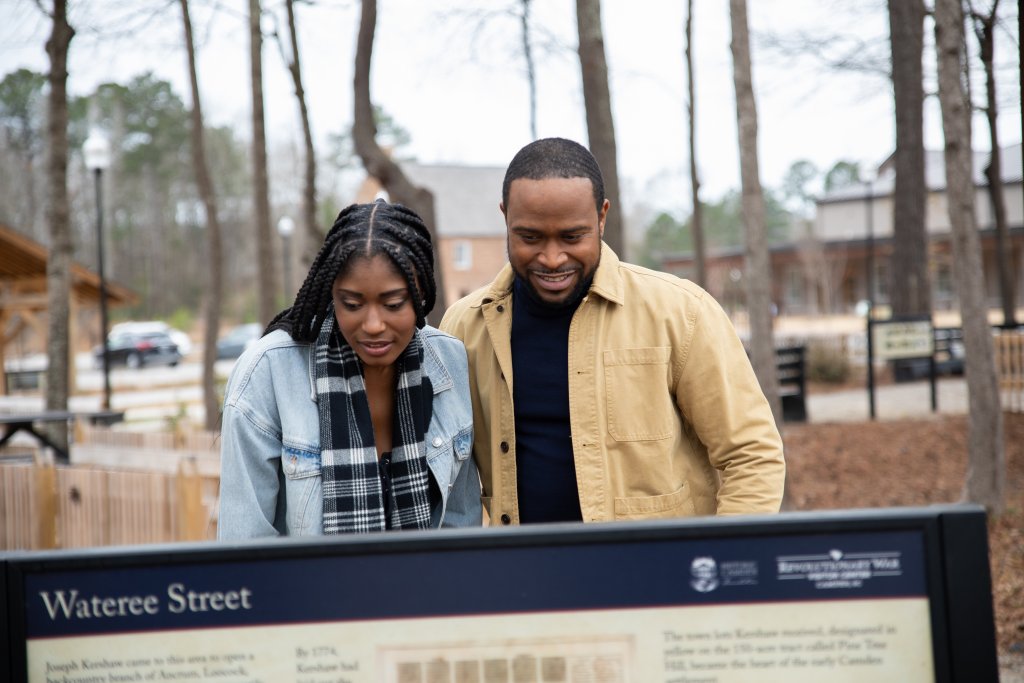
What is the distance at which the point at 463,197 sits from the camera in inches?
2133

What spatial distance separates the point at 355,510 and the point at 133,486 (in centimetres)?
492

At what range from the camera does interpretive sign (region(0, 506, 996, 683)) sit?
139cm

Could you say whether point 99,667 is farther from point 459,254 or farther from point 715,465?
point 459,254

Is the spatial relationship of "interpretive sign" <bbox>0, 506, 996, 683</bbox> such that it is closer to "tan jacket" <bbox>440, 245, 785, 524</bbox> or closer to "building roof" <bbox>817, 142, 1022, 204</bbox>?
"tan jacket" <bbox>440, 245, 785, 524</bbox>

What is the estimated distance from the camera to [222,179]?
60781 millimetres

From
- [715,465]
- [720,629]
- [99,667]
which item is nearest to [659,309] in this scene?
[715,465]

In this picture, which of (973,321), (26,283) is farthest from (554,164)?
(26,283)

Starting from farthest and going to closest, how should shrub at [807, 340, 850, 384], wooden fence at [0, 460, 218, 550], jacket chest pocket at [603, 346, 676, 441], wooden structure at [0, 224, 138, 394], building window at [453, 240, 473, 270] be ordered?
building window at [453, 240, 473, 270] < shrub at [807, 340, 850, 384] < wooden structure at [0, 224, 138, 394] < wooden fence at [0, 460, 218, 550] < jacket chest pocket at [603, 346, 676, 441]

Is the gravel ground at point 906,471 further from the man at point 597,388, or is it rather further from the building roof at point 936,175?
the building roof at point 936,175

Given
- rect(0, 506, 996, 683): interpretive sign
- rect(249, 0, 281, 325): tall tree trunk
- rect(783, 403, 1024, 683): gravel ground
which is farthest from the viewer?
rect(249, 0, 281, 325): tall tree trunk

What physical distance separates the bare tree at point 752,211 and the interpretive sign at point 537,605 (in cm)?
691

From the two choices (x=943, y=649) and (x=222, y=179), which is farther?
(x=222, y=179)

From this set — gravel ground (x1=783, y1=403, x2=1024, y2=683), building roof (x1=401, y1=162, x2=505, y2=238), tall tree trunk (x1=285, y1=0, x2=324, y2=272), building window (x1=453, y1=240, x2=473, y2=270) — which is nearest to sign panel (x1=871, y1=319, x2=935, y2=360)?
gravel ground (x1=783, y1=403, x2=1024, y2=683)

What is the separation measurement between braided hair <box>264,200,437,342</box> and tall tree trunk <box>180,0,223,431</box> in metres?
13.5
